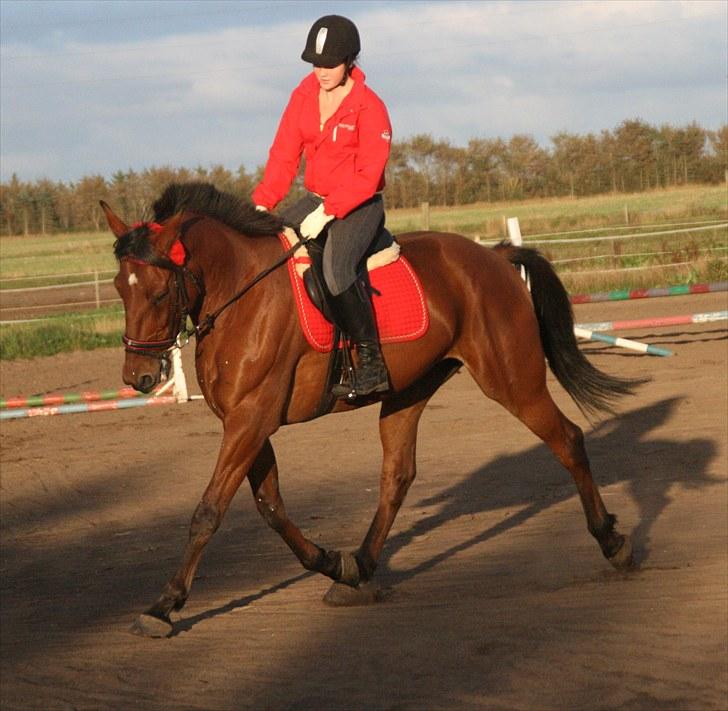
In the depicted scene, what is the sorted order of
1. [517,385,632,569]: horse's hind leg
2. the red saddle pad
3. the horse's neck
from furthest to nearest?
[517,385,632,569]: horse's hind leg → the red saddle pad → the horse's neck

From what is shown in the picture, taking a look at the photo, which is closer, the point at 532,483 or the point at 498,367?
the point at 498,367

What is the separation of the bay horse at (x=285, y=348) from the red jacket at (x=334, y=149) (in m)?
0.32

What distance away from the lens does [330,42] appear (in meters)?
6.27

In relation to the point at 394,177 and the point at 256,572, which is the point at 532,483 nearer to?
the point at 256,572

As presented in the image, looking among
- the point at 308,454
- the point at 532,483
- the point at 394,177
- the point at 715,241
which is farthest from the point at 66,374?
the point at 394,177

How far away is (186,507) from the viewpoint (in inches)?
373

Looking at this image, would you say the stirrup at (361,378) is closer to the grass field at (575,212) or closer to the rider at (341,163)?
the rider at (341,163)

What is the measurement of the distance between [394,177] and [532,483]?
45.6 meters

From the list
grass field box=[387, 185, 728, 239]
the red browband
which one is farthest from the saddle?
grass field box=[387, 185, 728, 239]

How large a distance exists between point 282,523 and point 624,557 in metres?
2.03

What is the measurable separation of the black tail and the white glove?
181 centimetres

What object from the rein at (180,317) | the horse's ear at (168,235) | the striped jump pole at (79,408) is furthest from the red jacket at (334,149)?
the striped jump pole at (79,408)

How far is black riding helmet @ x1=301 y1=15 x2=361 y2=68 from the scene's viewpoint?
627 centimetres

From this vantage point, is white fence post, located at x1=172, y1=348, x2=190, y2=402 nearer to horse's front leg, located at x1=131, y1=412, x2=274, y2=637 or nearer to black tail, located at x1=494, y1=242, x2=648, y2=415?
black tail, located at x1=494, y1=242, x2=648, y2=415
